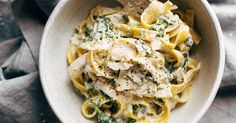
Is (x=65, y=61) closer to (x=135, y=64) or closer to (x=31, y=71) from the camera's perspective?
(x=31, y=71)

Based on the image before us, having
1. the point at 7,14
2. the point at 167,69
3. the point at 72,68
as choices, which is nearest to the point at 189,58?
the point at 167,69

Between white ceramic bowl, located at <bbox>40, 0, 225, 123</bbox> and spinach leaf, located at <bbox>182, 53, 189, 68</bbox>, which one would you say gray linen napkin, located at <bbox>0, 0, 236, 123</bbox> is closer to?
white ceramic bowl, located at <bbox>40, 0, 225, 123</bbox>

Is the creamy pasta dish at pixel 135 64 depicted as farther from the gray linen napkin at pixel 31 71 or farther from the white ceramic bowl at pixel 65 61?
the gray linen napkin at pixel 31 71

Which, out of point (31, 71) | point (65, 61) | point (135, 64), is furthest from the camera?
point (31, 71)

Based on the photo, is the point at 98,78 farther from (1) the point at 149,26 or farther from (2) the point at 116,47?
(1) the point at 149,26

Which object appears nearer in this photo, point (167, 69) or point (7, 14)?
point (167, 69)

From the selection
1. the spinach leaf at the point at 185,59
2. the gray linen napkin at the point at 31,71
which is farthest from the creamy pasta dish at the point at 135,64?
the gray linen napkin at the point at 31,71

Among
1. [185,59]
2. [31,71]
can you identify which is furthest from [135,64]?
[31,71]
